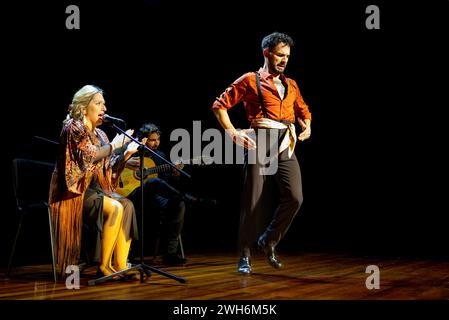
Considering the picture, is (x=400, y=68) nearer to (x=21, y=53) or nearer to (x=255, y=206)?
(x=255, y=206)

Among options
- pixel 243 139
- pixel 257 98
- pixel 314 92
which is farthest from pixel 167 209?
pixel 314 92

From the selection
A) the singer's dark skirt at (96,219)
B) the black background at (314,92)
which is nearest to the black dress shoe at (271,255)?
the singer's dark skirt at (96,219)

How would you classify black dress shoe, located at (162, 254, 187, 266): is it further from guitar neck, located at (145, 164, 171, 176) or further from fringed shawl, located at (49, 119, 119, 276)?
fringed shawl, located at (49, 119, 119, 276)

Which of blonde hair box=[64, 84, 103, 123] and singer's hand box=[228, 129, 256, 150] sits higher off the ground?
blonde hair box=[64, 84, 103, 123]

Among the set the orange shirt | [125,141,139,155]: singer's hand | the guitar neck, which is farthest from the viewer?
the guitar neck

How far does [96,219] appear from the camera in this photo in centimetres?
285

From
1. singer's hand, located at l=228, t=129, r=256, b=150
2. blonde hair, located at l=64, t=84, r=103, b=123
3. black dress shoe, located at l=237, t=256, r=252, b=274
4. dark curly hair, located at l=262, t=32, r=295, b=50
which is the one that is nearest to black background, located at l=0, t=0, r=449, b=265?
blonde hair, located at l=64, t=84, r=103, b=123

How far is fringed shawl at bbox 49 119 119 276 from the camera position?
9.22 ft
